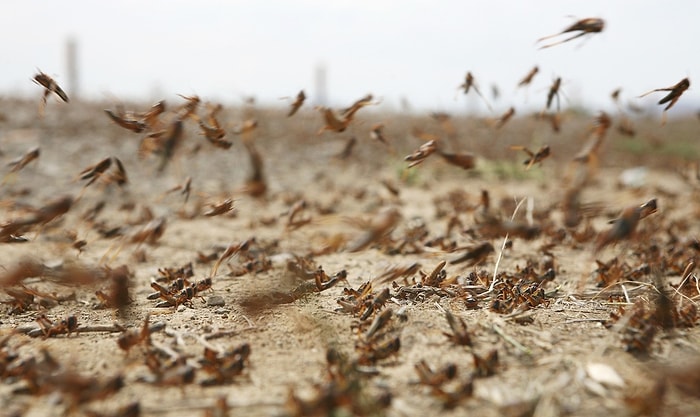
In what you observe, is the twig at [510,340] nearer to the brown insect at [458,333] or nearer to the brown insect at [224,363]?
the brown insect at [458,333]

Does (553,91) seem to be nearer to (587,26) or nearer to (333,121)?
(587,26)

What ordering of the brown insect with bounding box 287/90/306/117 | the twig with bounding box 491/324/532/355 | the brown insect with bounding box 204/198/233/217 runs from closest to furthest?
the twig with bounding box 491/324/532/355, the brown insect with bounding box 204/198/233/217, the brown insect with bounding box 287/90/306/117

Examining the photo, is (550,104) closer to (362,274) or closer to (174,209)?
(362,274)

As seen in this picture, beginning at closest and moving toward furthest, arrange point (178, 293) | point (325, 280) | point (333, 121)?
point (333, 121), point (178, 293), point (325, 280)

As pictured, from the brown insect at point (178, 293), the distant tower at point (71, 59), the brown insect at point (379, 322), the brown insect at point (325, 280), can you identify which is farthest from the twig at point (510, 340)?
the distant tower at point (71, 59)

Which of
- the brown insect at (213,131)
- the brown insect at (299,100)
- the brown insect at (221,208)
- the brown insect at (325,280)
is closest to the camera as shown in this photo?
the brown insect at (221,208)

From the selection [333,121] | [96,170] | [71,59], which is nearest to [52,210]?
[96,170]

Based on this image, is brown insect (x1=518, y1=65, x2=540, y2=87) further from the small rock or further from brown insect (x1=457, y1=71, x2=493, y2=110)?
the small rock

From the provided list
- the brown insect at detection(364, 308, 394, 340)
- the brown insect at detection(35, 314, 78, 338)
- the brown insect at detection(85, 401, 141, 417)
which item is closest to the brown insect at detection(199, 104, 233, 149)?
the brown insect at detection(35, 314, 78, 338)

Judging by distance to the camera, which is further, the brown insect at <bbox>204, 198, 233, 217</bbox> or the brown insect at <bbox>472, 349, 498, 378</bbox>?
the brown insect at <bbox>204, 198, 233, 217</bbox>
